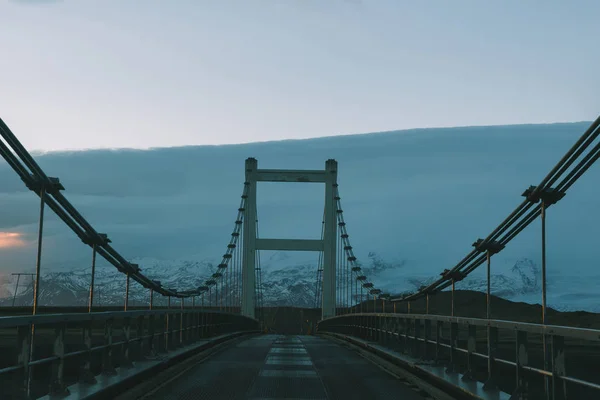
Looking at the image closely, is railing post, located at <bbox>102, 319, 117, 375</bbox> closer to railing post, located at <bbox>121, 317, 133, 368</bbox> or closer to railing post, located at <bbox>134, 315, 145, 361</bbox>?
railing post, located at <bbox>121, 317, 133, 368</bbox>

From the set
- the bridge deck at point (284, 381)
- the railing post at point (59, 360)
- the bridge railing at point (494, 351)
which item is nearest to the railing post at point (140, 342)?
the bridge deck at point (284, 381)

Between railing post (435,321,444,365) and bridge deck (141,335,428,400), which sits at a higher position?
railing post (435,321,444,365)

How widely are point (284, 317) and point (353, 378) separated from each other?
157714mm

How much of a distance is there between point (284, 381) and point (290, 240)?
44330mm

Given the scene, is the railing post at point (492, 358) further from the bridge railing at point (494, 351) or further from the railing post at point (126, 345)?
the railing post at point (126, 345)

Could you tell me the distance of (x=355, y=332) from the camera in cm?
3269

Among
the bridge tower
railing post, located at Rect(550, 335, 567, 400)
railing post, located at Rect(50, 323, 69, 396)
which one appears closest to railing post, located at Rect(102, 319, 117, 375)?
railing post, located at Rect(50, 323, 69, 396)

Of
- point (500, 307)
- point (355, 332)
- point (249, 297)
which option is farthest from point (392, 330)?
point (500, 307)

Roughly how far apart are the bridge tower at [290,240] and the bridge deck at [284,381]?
39853 millimetres

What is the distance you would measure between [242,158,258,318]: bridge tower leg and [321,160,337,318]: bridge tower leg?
4.97 m

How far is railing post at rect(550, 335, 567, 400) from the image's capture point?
8.02 metres

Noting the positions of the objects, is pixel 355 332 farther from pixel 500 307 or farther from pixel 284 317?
pixel 284 317

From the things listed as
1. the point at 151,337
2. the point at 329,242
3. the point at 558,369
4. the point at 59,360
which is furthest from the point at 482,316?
the point at 558,369

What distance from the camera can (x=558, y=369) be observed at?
8070mm
